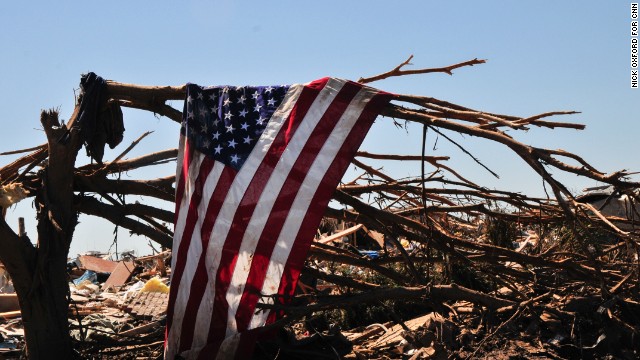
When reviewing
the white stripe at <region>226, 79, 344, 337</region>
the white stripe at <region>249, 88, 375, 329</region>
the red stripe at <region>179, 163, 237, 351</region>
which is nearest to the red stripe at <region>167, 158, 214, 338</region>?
the red stripe at <region>179, 163, 237, 351</region>

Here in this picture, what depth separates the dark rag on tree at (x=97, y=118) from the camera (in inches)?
275

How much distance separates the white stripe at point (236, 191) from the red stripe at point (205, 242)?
0.03 meters

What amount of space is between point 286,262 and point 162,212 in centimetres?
168

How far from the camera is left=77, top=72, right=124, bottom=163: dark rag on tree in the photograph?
6995mm

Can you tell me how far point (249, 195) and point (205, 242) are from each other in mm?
591

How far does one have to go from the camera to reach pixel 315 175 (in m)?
6.41

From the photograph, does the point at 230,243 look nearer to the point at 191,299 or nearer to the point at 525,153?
the point at 191,299

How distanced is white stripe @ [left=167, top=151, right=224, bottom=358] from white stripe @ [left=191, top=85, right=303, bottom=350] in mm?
136

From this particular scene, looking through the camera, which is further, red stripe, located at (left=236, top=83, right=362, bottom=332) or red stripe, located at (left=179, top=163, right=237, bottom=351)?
red stripe, located at (left=179, top=163, right=237, bottom=351)

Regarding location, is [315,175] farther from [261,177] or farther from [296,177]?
[261,177]

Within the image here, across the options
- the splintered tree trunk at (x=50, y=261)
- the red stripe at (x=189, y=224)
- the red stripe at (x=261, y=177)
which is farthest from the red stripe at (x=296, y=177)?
the splintered tree trunk at (x=50, y=261)

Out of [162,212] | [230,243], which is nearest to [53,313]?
[162,212]

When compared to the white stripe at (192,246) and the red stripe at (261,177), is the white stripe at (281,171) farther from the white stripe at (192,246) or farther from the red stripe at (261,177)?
the white stripe at (192,246)

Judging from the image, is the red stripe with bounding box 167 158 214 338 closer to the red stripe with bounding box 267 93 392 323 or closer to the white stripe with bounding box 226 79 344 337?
the white stripe with bounding box 226 79 344 337
